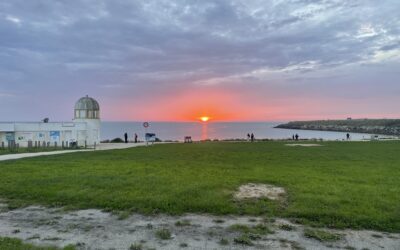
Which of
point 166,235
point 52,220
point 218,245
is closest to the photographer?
point 218,245

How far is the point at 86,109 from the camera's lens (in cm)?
3728

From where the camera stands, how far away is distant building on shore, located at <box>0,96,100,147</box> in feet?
102

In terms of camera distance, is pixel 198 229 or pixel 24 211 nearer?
pixel 198 229

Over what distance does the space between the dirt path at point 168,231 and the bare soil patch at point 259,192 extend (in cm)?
→ 189

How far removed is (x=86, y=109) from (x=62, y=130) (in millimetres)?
4466

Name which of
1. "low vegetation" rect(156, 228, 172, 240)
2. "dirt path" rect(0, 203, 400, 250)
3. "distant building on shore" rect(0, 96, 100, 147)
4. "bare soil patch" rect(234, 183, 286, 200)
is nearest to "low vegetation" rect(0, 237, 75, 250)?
"dirt path" rect(0, 203, 400, 250)

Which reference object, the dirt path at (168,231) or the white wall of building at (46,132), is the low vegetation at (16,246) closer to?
the dirt path at (168,231)

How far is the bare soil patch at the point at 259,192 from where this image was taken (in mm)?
9195

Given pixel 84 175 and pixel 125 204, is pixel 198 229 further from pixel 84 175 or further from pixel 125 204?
pixel 84 175

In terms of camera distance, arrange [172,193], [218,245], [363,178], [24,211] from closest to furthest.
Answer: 1. [218,245]
2. [24,211]
3. [172,193]
4. [363,178]

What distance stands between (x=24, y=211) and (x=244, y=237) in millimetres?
5354

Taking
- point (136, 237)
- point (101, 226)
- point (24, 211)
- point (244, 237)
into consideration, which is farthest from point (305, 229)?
point (24, 211)

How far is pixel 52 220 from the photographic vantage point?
7184 mm

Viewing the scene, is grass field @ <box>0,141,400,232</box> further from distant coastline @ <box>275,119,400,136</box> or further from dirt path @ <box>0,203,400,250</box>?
distant coastline @ <box>275,119,400,136</box>
